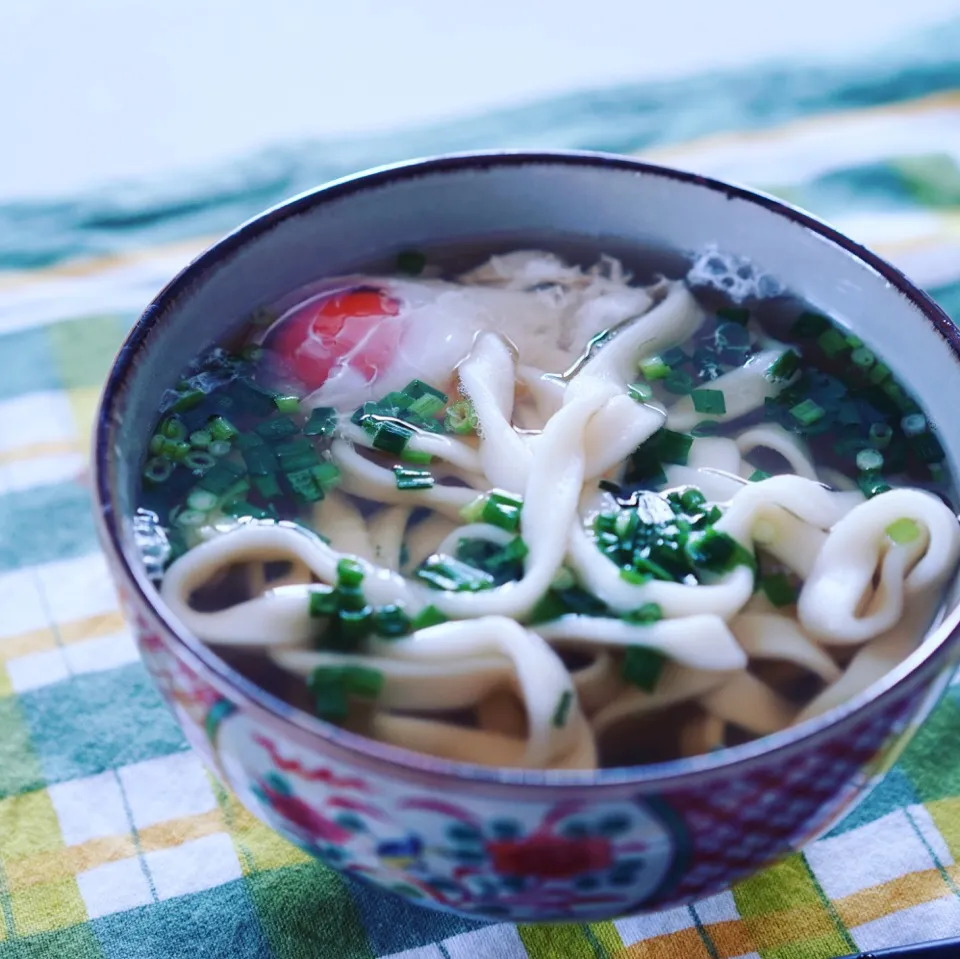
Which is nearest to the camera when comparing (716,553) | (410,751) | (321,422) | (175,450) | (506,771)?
(506,771)

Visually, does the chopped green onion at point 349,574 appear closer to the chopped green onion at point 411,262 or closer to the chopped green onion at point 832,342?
the chopped green onion at point 411,262

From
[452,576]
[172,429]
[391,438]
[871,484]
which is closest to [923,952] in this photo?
[871,484]

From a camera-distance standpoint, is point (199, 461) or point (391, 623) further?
point (199, 461)

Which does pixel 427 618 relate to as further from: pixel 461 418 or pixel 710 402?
pixel 710 402

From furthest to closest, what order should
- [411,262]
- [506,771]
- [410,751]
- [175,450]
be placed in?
[411,262] < [175,450] < [410,751] < [506,771]

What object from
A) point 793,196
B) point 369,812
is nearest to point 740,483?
point 369,812

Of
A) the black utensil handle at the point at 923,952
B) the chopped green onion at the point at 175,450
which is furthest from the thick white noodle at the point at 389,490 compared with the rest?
the black utensil handle at the point at 923,952

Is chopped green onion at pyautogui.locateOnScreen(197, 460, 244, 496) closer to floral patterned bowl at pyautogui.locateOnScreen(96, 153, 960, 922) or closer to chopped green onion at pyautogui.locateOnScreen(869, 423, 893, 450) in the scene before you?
floral patterned bowl at pyautogui.locateOnScreen(96, 153, 960, 922)
